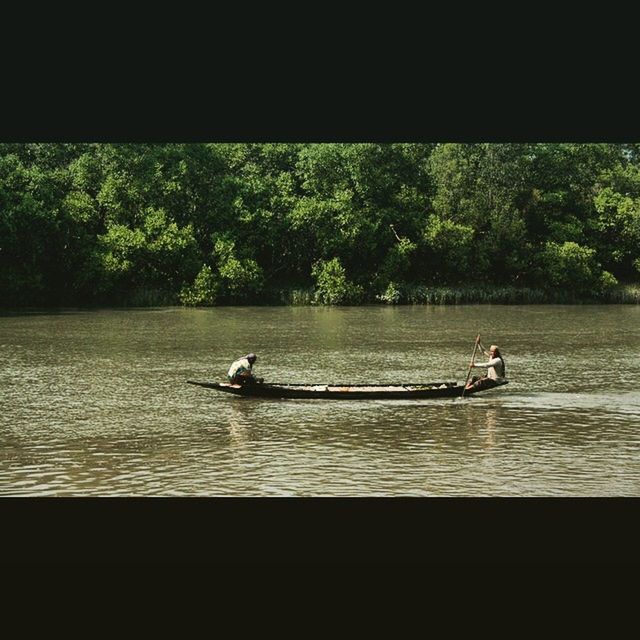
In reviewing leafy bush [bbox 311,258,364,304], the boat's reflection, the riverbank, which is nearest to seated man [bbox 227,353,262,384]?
the boat's reflection

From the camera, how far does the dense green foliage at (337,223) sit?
184 feet

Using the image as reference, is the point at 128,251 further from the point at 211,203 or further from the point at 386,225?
the point at 386,225

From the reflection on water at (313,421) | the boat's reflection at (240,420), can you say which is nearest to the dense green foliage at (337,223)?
the reflection on water at (313,421)

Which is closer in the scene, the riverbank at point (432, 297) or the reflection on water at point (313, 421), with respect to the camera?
the reflection on water at point (313, 421)

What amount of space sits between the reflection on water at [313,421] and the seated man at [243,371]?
550 mm

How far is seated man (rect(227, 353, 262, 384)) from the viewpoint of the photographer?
20062 millimetres

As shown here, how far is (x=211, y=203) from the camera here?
5953 cm

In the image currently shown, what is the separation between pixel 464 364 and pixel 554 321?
16.4 m

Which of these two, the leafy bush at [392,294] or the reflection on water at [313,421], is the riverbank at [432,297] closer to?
the leafy bush at [392,294]

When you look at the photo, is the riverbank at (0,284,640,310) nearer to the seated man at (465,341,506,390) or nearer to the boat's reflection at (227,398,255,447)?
the boat's reflection at (227,398,255,447)

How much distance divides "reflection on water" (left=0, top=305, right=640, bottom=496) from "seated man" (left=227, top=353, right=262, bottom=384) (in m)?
0.55
